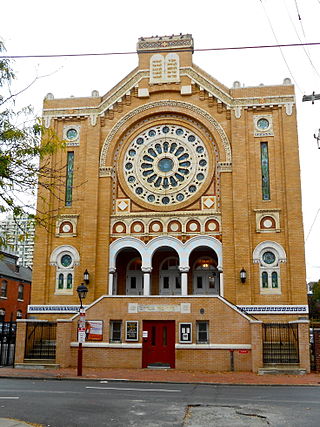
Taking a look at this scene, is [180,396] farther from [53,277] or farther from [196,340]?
[53,277]

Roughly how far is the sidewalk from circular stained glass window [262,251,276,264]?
7309 mm

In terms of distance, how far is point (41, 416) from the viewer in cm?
1122

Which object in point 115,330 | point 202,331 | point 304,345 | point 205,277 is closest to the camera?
point 304,345

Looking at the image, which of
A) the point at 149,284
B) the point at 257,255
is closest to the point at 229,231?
the point at 257,255

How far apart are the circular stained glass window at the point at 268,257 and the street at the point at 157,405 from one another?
36.2ft

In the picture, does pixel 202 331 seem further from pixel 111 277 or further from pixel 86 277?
pixel 86 277

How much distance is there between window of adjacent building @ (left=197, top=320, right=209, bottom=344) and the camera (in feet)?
80.4

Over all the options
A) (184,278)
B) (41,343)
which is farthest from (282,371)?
(41,343)

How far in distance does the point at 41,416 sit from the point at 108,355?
44.7ft

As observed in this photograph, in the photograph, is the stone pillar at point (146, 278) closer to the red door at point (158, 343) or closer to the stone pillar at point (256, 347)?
the red door at point (158, 343)

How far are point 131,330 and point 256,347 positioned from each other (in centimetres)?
601

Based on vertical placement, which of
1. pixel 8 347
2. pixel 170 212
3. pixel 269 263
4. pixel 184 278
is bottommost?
pixel 8 347

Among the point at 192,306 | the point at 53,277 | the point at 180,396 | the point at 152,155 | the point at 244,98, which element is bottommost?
the point at 180,396

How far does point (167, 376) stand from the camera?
20859 mm
